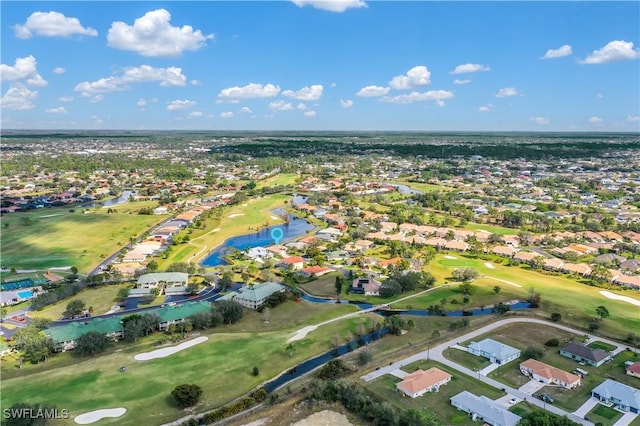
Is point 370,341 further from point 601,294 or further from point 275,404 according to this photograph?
point 601,294

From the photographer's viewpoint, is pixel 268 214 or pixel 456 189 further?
pixel 456 189

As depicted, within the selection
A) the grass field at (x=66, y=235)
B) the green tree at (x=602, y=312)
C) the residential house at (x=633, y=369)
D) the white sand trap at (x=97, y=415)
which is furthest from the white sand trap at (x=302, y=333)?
the grass field at (x=66, y=235)

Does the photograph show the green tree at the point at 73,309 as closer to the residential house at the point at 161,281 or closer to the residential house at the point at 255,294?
the residential house at the point at 161,281

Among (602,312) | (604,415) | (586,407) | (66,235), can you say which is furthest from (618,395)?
(66,235)

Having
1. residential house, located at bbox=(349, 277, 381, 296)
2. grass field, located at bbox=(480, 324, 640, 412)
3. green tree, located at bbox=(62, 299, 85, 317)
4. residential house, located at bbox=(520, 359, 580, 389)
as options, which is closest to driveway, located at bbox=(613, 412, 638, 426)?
grass field, located at bbox=(480, 324, 640, 412)

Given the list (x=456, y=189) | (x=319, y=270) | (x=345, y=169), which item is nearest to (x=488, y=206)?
(x=456, y=189)
